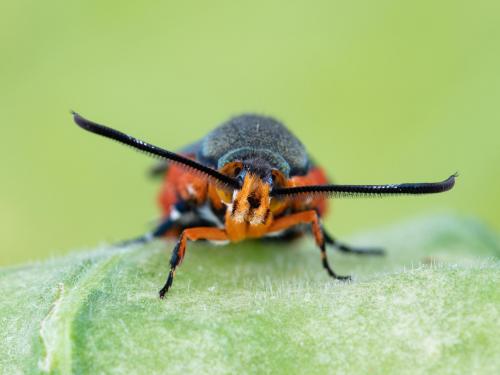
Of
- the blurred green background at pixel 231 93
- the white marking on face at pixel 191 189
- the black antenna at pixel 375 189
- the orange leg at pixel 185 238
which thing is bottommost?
the orange leg at pixel 185 238

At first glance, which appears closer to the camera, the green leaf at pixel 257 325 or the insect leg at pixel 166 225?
the green leaf at pixel 257 325

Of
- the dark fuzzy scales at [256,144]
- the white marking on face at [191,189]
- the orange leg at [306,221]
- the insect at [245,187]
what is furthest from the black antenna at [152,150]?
the white marking on face at [191,189]

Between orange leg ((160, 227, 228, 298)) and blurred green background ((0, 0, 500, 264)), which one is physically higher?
blurred green background ((0, 0, 500, 264))

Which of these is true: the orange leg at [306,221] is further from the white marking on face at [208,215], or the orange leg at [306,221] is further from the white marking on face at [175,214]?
the white marking on face at [175,214]

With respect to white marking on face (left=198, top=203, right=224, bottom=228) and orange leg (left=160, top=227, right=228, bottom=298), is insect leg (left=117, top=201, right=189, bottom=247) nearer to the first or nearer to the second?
white marking on face (left=198, top=203, right=224, bottom=228)

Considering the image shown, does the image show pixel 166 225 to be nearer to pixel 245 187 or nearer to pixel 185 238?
pixel 185 238

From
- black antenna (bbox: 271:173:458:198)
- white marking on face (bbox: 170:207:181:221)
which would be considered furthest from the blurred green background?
black antenna (bbox: 271:173:458:198)
